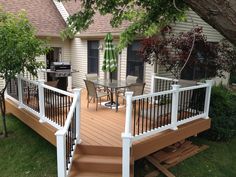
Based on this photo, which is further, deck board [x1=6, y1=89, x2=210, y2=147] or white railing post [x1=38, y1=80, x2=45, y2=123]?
white railing post [x1=38, y1=80, x2=45, y2=123]

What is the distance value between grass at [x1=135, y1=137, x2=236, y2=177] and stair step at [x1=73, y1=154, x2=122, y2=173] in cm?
99

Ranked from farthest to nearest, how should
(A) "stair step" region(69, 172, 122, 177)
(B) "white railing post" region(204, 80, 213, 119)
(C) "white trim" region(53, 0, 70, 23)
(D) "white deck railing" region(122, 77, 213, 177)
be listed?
1. (C) "white trim" region(53, 0, 70, 23)
2. (B) "white railing post" region(204, 80, 213, 119)
3. (A) "stair step" region(69, 172, 122, 177)
4. (D) "white deck railing" region(122, 77, 213, 177)

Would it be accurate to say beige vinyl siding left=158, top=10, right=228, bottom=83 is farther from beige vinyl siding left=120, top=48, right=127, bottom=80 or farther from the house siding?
the house siding

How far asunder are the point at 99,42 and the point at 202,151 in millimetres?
6352

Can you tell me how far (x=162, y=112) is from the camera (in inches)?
215

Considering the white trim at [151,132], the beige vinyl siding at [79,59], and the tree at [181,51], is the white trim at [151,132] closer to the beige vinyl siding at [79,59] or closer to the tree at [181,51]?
the tree at [181,51]

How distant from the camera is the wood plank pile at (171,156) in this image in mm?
5265

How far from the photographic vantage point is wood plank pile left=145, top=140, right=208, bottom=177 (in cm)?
526

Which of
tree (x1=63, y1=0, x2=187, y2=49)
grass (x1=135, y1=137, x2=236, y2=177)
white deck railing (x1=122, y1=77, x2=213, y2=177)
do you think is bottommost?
grass (x1=135, y1=137, x2=236, y2=177)

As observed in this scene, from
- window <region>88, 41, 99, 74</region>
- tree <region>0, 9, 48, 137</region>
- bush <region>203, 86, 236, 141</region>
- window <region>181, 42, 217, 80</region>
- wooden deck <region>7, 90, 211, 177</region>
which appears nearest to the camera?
wooden deck <region>7, 90, 211, 177</region>

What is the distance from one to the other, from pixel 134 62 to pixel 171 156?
417cm

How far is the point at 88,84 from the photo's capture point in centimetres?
691

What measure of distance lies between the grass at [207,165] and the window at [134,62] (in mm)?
3637

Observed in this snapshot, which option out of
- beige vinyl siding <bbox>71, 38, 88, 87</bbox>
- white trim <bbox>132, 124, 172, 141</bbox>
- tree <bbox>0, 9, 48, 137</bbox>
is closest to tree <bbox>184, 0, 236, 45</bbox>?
white trim <bbox>132, 124, 172, 141</bbox>
